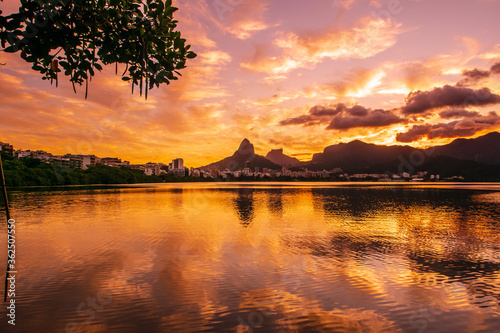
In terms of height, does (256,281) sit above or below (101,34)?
below

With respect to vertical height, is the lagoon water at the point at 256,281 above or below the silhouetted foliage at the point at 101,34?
below

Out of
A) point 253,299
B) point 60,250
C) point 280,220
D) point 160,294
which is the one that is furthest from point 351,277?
point 280,220

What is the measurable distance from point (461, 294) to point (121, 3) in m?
14.1

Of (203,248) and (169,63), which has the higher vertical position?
(169,63)

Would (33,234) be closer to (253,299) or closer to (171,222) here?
(171,222)

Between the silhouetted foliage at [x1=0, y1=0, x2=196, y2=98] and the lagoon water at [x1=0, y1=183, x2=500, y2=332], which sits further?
the lagoon water at [x1=0, y1=183, x2=500, y2=332]

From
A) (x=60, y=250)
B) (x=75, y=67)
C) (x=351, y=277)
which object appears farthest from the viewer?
(x=60, y=250)

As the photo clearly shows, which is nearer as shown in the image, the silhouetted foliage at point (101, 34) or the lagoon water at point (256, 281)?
the silhouetted foliage at point (101, 34)

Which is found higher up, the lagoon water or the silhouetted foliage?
the silhouetted foliage

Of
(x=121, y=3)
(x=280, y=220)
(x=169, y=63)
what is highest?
(x=121, y=3)

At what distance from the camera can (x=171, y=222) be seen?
3066cm

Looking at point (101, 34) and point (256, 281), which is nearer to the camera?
point (101, 34)

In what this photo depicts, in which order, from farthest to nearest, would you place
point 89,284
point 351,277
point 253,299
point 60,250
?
1. point 60,250
2. point 351,277
3. point 89,284
4. point 253,299

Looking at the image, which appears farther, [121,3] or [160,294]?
[160,294]
